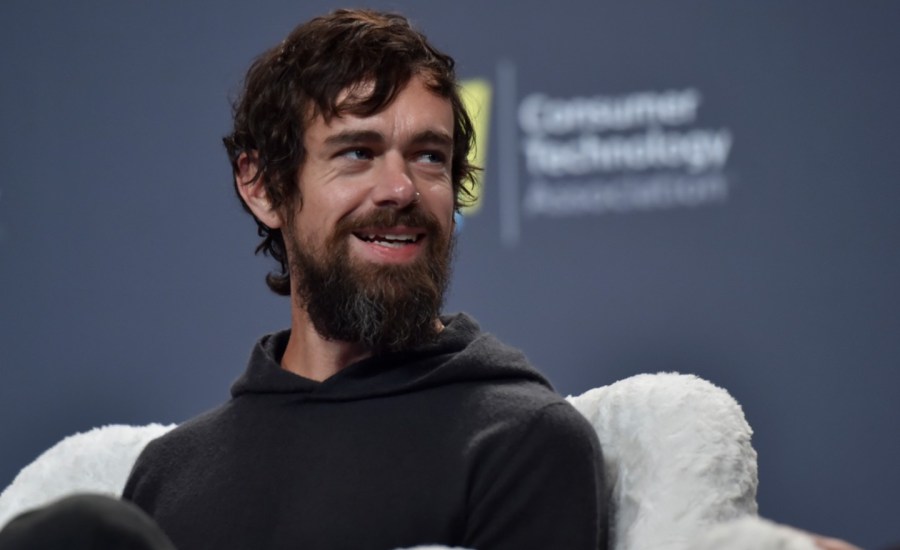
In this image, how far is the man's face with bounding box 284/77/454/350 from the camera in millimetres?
1543

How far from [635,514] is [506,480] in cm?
13

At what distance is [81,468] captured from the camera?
162 cm

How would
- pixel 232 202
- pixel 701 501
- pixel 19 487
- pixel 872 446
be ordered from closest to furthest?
pixel 701 501, pixel 19 487, pixel 872 446, pixel 232 202

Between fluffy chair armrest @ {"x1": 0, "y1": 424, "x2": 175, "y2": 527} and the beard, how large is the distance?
27 cm

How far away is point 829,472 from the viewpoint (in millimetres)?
2535

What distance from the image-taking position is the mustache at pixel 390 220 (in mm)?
1540

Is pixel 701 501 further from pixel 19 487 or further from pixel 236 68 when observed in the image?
pixel 236 68

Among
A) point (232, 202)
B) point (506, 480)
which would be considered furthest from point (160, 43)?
point (506, 480)

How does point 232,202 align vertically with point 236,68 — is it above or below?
below

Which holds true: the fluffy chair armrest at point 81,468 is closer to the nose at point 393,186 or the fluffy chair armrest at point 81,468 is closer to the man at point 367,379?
the man at point 367,379

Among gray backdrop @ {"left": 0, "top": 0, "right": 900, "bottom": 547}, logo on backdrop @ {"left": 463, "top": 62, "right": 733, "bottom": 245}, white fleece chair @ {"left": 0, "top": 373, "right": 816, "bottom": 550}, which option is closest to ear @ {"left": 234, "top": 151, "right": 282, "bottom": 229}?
white fleece chair @ {"left": 0, "top": 373, "right": 816, "bottom": 550}

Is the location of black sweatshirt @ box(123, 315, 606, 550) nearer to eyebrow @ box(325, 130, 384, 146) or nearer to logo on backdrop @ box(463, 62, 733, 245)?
eyebrow @ box(325, 130, 384, 146)

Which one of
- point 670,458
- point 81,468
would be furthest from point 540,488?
point 81,468

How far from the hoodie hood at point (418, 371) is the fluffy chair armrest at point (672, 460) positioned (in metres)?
0.13
